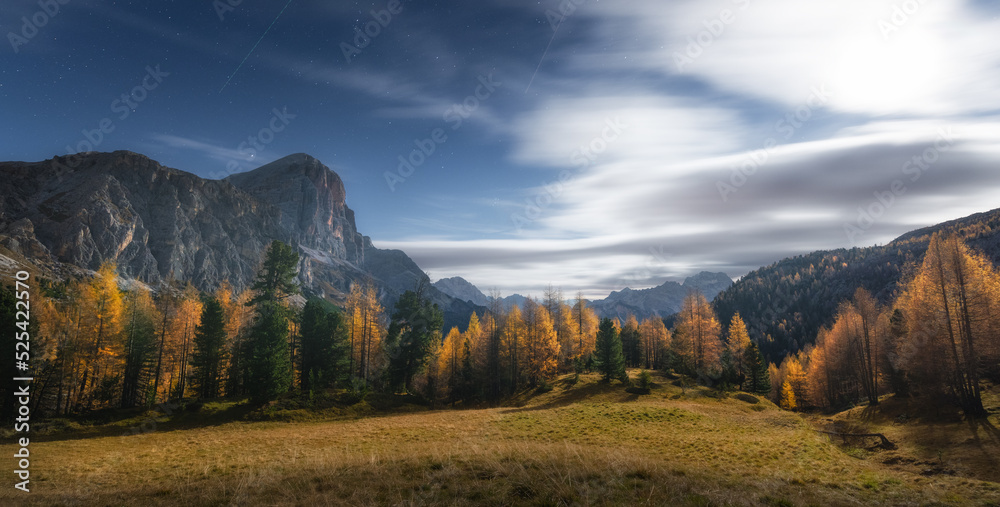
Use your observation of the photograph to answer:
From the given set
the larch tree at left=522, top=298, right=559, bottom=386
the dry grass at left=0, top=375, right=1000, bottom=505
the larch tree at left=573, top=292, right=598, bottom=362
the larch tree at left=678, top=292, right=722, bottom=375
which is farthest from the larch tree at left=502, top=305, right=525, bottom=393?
the larch tree at left=678, top=292, right=722, bottom=375

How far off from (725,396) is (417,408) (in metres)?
38.4

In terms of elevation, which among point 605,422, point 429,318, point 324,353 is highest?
point 429,318

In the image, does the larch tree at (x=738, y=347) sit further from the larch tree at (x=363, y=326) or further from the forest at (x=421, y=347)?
the larch tree at (x=363, y=326)

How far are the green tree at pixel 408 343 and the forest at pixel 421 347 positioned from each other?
19 cm

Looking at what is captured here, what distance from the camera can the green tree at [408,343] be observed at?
2135 inches

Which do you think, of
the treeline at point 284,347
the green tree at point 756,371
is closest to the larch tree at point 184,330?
the treeline at point 284,347

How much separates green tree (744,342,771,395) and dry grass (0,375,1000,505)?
3693cm

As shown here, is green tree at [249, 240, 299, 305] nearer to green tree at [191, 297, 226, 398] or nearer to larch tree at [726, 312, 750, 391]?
green tree at [191, 297, 226, 398]

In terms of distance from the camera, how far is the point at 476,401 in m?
53.8

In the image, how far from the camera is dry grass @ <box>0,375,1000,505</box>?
998cm

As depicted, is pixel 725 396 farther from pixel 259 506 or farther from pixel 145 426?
pixel 145 426

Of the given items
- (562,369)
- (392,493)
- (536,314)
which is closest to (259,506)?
(392,493)

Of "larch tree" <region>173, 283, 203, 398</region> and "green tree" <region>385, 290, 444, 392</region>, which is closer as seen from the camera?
"larch tree" <region>173, 283, 203, 398</region>

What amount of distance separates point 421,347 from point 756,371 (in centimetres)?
5244
